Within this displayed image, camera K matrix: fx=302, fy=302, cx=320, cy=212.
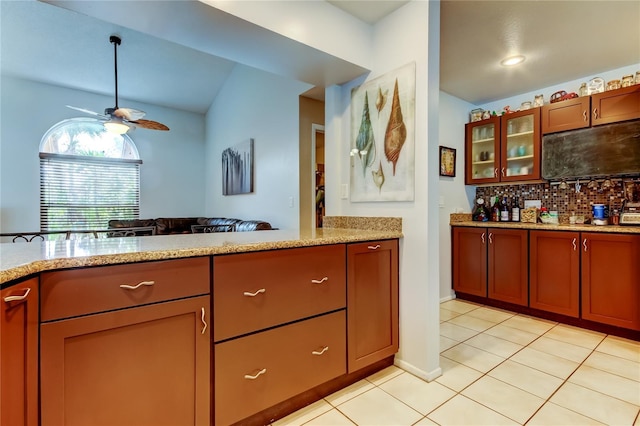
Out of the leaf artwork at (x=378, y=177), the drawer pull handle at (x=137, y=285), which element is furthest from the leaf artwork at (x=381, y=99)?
the drawer pull handle at (x=137, y=285)

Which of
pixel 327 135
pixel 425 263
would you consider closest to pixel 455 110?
pixel 327 135

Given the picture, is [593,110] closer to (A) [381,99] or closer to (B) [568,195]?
(B) [568,195]

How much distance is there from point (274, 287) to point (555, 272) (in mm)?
2718

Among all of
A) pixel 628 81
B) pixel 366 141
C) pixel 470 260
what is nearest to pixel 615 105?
pixel 628 81

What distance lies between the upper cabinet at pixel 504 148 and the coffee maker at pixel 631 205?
69 cm

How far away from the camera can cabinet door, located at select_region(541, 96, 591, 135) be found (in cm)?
278

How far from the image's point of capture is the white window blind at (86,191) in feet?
15.4

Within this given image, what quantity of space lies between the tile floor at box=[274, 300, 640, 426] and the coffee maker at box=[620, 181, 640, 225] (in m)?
0.99

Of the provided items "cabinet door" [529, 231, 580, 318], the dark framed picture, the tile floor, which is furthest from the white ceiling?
the tile floor

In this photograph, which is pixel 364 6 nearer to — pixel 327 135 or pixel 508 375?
pixel 327 135

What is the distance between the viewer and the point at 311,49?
1.88 meters

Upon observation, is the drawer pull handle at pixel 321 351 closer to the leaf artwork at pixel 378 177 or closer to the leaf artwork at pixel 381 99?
the leaf artwork at pixel 378 177

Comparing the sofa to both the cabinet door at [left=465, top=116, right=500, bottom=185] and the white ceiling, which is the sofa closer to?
the white ceiling

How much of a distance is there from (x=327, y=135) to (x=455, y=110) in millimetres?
1930
